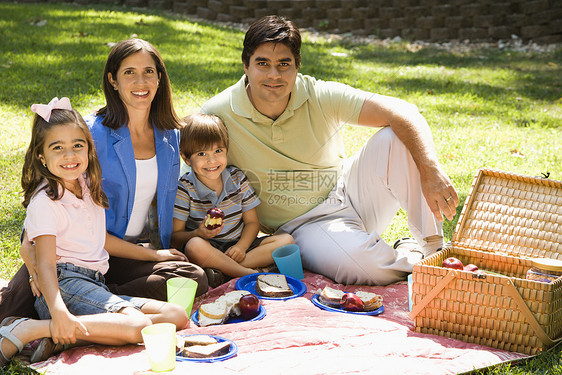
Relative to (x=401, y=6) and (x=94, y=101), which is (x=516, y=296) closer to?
(x=94, y=101)

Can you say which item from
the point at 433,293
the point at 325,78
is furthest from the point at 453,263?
the point at 325,78

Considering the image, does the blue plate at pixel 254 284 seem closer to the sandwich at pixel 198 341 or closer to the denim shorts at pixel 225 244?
the denim shorts at pixel 225 244

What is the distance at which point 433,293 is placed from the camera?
295 cm

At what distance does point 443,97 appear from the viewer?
24.6 feet

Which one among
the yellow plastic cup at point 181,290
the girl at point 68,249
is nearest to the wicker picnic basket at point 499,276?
the yellow plastic cup at point 181,290

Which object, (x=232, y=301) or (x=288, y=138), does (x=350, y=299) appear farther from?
(x=288, y=138)

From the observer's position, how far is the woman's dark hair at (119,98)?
3457 millimetres

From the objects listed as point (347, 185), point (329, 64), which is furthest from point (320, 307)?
point (329, 64)

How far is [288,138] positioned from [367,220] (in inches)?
29.1

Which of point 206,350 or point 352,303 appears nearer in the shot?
point 206,350

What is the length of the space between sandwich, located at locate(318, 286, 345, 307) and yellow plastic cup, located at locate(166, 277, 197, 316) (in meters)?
0.70

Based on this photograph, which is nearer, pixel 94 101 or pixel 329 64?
pixel 94 101

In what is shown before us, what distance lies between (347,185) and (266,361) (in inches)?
64.1

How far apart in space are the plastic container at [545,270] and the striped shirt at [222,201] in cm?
169
